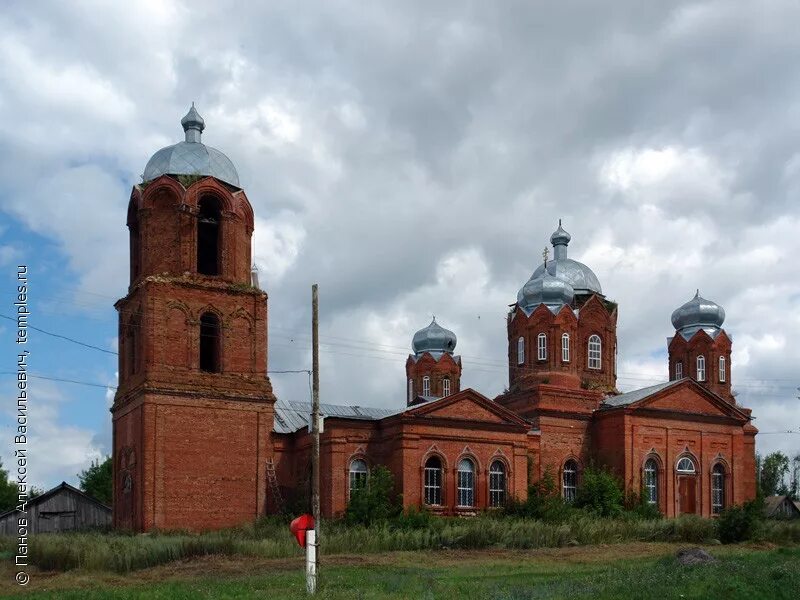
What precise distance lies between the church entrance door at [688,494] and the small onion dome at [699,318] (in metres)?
10.4

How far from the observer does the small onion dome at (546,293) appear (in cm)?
4612

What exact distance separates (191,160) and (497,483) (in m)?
16.7

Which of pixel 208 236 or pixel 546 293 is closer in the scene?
pixel 208 236

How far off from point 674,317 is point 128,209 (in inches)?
1104

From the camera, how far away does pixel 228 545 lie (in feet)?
98.1

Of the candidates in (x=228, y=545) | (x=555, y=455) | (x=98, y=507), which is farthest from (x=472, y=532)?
(x=98, y=507)

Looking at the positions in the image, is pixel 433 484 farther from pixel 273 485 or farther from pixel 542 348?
pixel 542 348

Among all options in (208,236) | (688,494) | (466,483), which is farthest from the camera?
(688,494)

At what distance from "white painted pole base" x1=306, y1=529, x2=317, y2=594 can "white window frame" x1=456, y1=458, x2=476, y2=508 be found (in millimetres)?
18257

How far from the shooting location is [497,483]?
132 ft

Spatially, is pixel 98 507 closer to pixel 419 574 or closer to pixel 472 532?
pixel 472 532

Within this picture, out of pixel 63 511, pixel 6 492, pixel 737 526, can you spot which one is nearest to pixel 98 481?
pixel 6 492

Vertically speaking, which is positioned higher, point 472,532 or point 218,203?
point 218,203

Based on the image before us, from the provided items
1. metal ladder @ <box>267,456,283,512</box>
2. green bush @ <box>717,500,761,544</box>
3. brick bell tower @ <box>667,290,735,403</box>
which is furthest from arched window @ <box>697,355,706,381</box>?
metal ladder @ <box>267,456,283,512</box>
